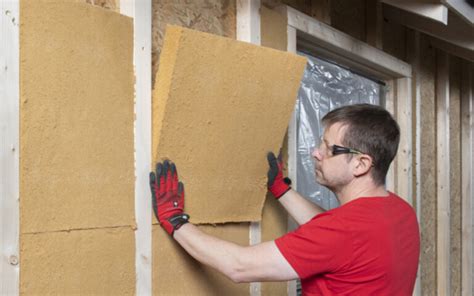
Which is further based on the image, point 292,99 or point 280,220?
point 280,220

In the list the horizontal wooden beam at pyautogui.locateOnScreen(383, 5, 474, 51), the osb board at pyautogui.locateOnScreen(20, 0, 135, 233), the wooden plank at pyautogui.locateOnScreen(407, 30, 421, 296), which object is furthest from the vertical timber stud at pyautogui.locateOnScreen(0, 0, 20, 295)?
the wooden plank at pyautogui.locateOnScreen(407, 30, 421, 296)

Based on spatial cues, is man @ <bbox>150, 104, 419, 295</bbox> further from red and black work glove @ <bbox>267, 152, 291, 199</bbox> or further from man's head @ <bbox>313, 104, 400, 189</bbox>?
red and black work glove @ <bbox>267, 152, 291, 199</bbox>

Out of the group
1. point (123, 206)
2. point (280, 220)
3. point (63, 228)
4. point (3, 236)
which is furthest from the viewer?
point (280, 220)

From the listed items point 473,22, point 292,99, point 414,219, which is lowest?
point 414,219

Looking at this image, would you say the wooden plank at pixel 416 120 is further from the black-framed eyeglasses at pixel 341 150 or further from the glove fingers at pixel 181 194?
the glove fingers at pixel 181 194

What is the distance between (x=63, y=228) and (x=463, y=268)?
158 inches

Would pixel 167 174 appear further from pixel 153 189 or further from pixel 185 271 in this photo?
pixel 185 271

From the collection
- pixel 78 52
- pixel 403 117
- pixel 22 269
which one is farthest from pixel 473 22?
pixel 22 269

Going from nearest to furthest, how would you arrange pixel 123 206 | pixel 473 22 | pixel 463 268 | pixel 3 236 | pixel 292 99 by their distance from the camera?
pixel 3 236 < pixel 123 206 < pixel 292 99 < pixel 473 22 < pixel 463 268

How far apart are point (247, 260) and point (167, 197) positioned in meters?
0.32

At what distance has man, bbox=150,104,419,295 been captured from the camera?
1847mm

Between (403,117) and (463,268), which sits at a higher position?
(403,117)

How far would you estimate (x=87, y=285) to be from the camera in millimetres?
1705

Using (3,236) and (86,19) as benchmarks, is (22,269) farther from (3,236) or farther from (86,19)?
(86,19)
